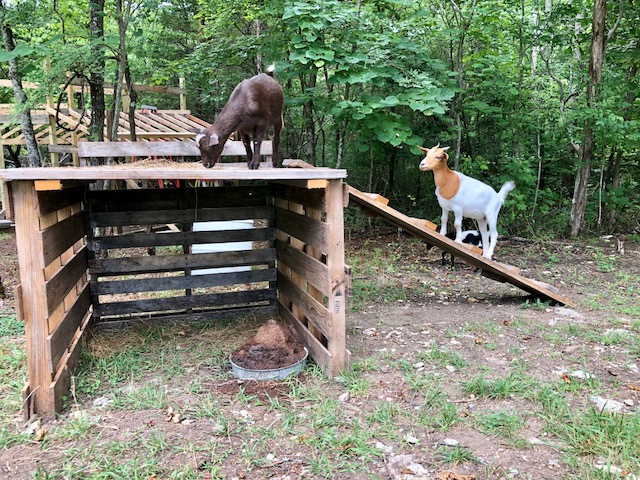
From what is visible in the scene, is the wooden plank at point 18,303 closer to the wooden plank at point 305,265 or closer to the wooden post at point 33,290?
the wooden post at point 33,290

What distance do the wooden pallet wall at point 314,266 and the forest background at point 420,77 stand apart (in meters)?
2.82

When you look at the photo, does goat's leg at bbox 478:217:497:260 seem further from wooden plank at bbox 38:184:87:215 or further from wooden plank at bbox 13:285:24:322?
wooden plank at bbox 13:285:24:322

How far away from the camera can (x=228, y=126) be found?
368 centimetres

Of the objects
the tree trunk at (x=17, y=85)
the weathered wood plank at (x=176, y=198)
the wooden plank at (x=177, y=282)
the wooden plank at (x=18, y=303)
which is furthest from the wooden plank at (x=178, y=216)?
the tree trunk at (x=17, y=85)

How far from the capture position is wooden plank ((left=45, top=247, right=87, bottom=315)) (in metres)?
3.28

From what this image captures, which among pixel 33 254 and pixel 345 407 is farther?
pixel 345 407

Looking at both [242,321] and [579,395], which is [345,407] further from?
[242,321]

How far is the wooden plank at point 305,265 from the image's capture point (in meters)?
3.83

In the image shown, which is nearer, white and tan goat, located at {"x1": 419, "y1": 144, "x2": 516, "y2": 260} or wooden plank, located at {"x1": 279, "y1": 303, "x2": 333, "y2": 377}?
wooden plank, located at {"x1": 279, "y1": 303, "x2": 333, "y2": 377}

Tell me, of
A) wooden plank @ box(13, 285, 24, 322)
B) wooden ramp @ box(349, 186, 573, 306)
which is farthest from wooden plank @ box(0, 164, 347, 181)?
wooden ramp @ box(349, 186, 573, 306)

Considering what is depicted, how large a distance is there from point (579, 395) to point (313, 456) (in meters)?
1.94

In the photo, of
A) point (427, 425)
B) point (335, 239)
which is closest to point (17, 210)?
point (335, 239)

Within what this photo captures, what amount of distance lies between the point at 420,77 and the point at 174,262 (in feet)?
14.5

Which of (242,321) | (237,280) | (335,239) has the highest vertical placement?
(335,239)
